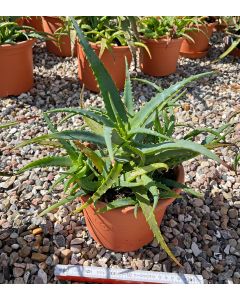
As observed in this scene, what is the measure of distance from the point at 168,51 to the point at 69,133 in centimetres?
161

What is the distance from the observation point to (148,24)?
2555 mm

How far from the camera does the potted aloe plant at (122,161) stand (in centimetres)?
115

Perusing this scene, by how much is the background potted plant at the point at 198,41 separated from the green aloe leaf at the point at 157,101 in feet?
5.64

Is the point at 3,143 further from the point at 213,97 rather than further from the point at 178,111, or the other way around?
the point at 213,97

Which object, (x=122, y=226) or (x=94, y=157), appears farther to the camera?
(x=122, y=226)

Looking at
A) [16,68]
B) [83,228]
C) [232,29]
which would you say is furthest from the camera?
[232,29]

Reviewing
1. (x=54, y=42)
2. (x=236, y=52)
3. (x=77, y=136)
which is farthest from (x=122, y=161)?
(x=236, y=52)

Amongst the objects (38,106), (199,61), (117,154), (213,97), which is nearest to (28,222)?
(117,154)

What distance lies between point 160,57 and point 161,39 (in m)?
0.12

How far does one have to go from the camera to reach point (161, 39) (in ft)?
8.23

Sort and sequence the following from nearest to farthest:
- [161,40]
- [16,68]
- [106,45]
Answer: [106,45] → [16,68] → [161,40]

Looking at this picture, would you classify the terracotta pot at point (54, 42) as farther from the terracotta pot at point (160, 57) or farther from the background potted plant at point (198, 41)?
the background potted plant at point (198, 41)

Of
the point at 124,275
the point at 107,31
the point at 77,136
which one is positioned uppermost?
the point at 107,31

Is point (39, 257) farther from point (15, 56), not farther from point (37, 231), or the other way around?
point (15, 56)
